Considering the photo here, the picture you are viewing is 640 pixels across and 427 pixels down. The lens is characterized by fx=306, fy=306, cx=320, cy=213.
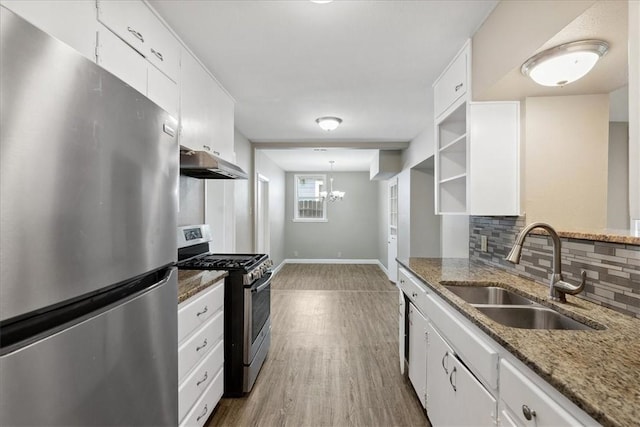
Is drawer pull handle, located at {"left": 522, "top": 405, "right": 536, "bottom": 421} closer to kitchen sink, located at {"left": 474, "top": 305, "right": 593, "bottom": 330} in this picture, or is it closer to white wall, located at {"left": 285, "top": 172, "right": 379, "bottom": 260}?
kitchen sink, located at {"left": 474, "top": 305, "right": 593, "bottom": 330}

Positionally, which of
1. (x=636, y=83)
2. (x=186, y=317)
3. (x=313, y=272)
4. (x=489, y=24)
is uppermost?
(x=489, y=24)

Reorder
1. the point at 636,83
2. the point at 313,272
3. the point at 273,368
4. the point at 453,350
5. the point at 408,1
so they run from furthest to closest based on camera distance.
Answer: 1. the point at 313,272
2. the point at 273,368
3. the point at 408,1
4. the point at 453,350
5. the point at 636,83

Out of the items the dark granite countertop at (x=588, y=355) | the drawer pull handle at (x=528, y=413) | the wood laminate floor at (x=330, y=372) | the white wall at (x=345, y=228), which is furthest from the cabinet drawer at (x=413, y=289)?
the white wall at (x=345, y=228)

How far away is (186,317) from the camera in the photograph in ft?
A: 4.97

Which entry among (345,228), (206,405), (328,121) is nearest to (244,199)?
(328,121)

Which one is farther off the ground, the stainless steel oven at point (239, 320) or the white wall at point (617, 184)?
the white wall at point (617, 184)

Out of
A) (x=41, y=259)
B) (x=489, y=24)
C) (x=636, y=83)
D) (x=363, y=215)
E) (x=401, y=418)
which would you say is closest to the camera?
(x=41, y=259)

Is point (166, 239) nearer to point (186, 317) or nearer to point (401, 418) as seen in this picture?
point (186, 317)

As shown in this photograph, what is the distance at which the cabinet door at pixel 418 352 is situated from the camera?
1.86 meters

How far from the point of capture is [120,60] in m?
1.42

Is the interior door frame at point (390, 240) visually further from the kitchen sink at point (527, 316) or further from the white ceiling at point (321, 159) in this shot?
the kitchen sink at point (527, 316)

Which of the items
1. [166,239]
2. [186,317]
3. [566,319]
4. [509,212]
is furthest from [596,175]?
[186,317]

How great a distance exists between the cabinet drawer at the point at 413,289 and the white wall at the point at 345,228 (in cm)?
562

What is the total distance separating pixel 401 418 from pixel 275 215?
5396 mm
